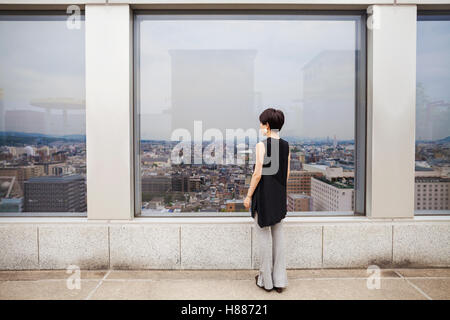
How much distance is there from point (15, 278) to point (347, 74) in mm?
5938

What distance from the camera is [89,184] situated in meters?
4.22

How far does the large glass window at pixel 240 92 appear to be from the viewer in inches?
176

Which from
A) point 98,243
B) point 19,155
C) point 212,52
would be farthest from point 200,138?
point 19,155

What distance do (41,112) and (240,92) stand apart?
329 centimetres

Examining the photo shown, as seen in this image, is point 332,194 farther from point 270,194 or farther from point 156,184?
point 156,184

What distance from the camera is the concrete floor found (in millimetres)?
3490

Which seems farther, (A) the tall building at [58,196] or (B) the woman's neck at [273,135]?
(A) the tall building at [58,196]

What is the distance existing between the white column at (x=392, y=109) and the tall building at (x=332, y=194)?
1.19ft

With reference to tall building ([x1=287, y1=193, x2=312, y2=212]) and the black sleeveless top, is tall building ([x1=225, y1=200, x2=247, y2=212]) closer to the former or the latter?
tall building ([x1=287, y1=193, x2=312, y2=212])

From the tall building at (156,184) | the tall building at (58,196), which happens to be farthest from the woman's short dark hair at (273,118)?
the tall building at (58,196)

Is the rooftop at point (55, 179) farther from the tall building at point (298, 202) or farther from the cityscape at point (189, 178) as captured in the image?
the tall building at point (298, 202)

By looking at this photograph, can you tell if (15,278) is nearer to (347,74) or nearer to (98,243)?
(98,243)

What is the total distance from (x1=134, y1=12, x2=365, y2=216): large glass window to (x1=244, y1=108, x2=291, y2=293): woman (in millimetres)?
1042

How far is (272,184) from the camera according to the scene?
3408 millimetres
